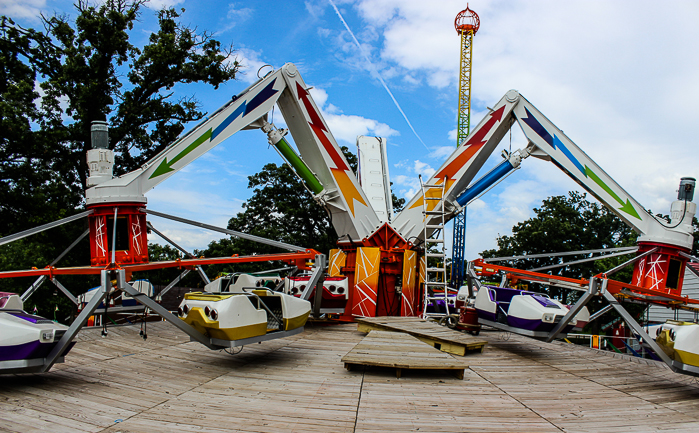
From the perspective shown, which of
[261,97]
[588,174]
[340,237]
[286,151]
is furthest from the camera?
[340,237]

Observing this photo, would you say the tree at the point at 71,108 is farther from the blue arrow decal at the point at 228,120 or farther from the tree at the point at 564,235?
the tree at the point at 564,235

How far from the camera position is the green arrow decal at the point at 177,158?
1098 cm

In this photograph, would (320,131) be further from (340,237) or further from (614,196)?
(614,196)

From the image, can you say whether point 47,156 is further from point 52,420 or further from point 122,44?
point 52,420

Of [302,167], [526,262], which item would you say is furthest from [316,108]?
[526,262]

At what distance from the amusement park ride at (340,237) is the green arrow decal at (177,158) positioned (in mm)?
25

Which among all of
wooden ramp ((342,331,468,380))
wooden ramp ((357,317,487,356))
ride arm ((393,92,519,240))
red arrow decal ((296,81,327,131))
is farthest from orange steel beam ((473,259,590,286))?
red arrow decal ((296,81,327,131))

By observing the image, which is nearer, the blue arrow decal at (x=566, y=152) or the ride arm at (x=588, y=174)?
the ride arm at (x=588, y=174)

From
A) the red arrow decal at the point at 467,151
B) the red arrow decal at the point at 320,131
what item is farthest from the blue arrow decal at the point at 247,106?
the red arrow decal at the point at 467,151

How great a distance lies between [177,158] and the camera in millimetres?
11500

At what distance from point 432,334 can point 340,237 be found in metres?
7.50

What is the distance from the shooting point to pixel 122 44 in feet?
73.8

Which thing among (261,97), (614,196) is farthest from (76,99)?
(614,196)

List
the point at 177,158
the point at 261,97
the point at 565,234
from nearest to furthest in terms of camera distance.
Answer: the point at 177,158, the point at 261,97, the point at 565,234
